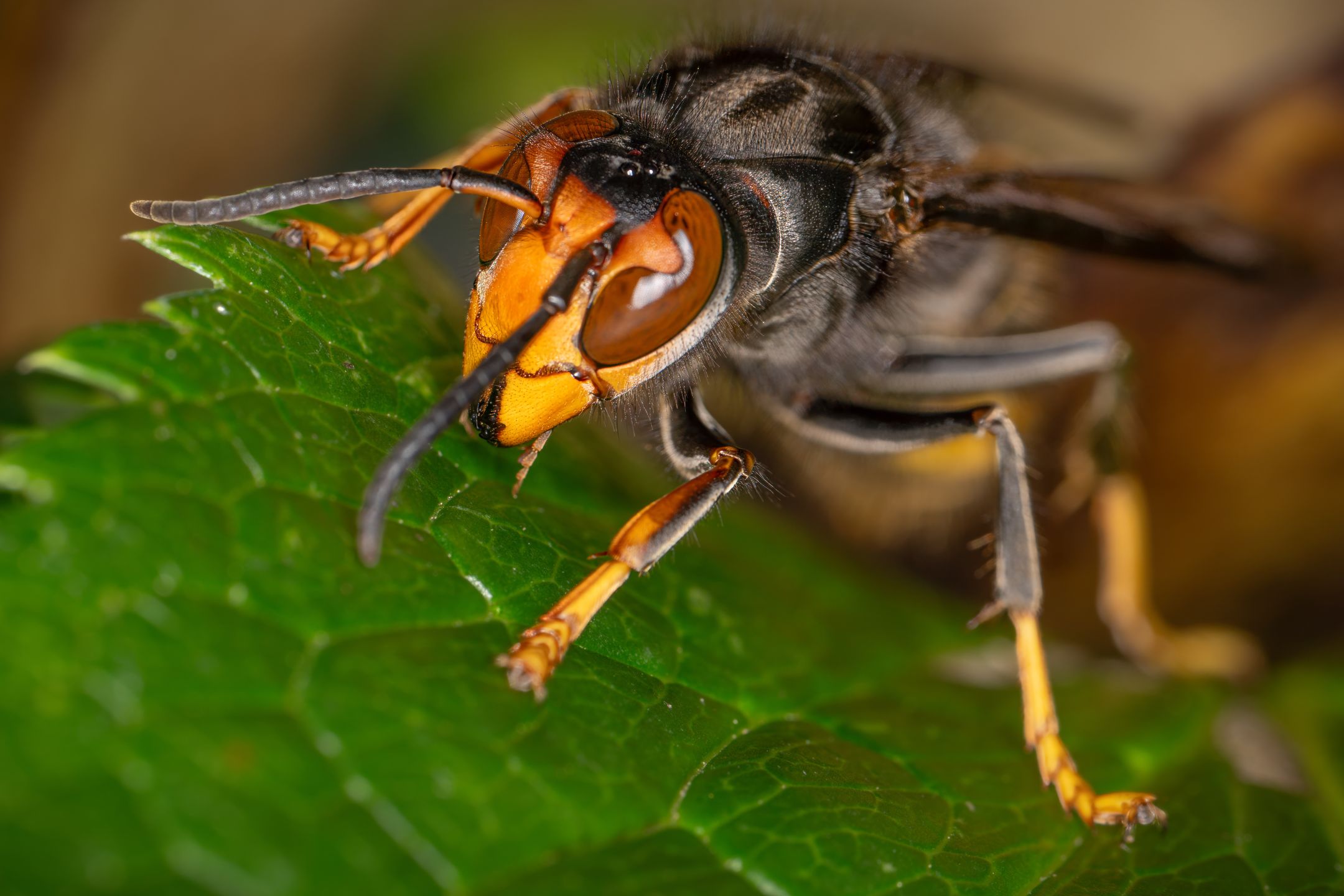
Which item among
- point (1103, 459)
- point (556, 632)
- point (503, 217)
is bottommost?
point (556, 632)

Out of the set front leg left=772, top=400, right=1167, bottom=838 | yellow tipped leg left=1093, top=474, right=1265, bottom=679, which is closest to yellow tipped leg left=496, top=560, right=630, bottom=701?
front leg left=772, top=400, right=1167, bottom=838

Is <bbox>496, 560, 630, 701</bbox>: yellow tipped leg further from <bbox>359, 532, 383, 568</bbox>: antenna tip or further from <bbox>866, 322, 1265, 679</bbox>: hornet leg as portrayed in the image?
<bbox>866, 322, 1265, 679</bbox>: hornet leg

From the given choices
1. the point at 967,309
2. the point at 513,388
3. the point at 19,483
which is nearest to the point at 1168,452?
the point at 967,309

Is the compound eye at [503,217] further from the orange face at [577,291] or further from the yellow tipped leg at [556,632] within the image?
the yellow tipped leg at [556,632]

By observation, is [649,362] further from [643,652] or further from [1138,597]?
[1138,597]

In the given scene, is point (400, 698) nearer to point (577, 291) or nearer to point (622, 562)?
point (622, 562)

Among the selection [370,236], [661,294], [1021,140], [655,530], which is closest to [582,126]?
[661,294]
